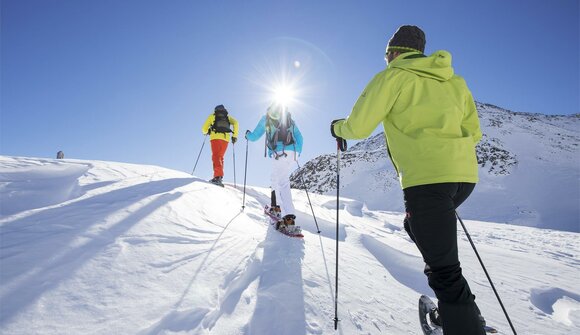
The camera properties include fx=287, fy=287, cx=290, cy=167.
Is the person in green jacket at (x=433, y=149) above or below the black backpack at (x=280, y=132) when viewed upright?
below

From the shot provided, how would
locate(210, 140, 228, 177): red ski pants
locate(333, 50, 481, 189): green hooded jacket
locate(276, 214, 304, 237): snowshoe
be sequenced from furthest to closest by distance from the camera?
1. locate(210, 140, 228, 177): red ski pants
2. locate(276, 214, 304, 237): snowshoe
3. locate(333, 50, 481, 189): green hooded jacket

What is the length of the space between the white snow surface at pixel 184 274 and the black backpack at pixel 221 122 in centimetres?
451

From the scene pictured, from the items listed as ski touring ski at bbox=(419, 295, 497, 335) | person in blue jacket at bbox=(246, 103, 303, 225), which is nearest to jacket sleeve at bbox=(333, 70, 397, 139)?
ski touring ski at bbox=(419, 295, 497, 335)

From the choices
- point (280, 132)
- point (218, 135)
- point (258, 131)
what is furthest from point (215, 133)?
point (280, 132)

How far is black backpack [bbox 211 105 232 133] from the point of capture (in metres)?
9.47

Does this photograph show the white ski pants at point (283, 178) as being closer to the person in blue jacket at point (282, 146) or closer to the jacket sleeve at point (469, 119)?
the person in blue jacket at point (282, 146)

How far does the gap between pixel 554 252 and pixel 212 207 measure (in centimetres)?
795

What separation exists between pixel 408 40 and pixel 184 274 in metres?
2.83

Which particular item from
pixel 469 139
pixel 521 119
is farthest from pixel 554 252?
pixel 521 119

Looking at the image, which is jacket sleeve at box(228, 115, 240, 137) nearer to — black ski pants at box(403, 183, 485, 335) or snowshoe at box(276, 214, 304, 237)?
snowshoe at box(276, 214, 304, 237)

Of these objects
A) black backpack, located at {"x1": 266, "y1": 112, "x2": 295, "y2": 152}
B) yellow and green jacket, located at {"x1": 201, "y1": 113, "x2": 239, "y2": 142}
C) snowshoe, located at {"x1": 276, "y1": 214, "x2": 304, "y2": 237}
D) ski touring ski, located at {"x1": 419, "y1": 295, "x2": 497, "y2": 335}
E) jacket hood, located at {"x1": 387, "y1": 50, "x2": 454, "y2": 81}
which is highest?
yellow and green jacket, located at {"x1": 201, "y1": 113, "x2": 239, "y2": 142}

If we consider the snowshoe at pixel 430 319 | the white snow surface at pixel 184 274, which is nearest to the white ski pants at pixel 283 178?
the white snow surface at pixel 184 274

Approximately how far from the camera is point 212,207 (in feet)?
17.3

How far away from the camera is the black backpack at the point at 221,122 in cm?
947
